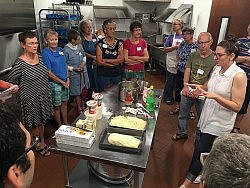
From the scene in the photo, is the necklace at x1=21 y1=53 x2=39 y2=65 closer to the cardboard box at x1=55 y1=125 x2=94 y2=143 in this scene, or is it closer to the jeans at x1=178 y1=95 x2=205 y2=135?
the cardboard box at x1=55 y1=125 x2=94 y2=143

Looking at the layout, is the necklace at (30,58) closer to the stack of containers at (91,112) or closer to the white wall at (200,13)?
the stack of containers at (91,112)

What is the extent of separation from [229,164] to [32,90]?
1.90 metres

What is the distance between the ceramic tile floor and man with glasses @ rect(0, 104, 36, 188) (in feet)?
4.99

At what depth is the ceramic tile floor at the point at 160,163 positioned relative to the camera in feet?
6.77

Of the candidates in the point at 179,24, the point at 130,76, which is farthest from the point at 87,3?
the point at 130,76

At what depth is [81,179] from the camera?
183 cm

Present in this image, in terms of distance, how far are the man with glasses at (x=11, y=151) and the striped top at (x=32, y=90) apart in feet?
4.67

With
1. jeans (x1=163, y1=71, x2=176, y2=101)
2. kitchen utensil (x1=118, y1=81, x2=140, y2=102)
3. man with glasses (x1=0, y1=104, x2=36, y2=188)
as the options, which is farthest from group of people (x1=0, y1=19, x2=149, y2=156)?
man with glasses (x1=0, y1=104, x2=36, y2=188)

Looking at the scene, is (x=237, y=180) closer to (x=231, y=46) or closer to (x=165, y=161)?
(x=231, y=46)

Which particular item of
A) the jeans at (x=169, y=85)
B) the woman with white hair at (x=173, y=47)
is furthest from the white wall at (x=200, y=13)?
the jeans at (x=169, y=85)

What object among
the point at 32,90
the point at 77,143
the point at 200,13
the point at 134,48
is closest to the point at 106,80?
the point at 134,48

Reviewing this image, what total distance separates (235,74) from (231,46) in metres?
0.21

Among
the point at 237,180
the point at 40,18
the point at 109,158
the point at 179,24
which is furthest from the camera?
the point at 40,18

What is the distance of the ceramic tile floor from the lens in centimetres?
206
